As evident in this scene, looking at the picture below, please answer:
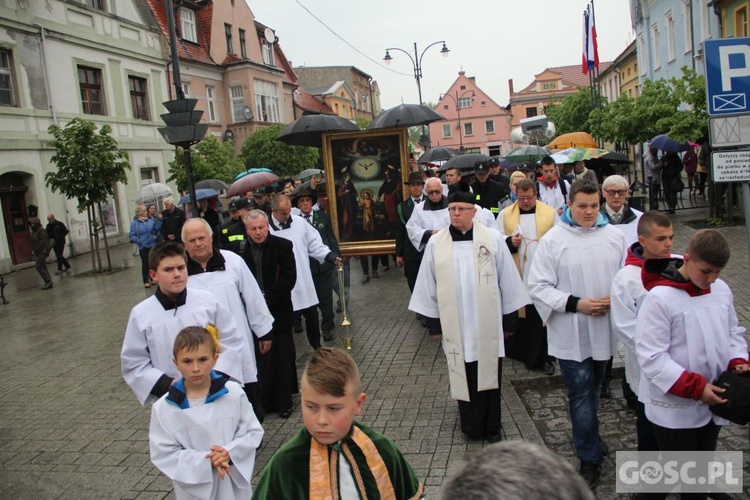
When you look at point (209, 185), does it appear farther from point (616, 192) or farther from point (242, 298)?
point (616, 192)

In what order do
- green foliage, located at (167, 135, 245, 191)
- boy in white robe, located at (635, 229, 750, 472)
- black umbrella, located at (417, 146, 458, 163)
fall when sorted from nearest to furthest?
1. boy in white robe, located at (635, 229, 750, 472)
2. black umbrella, located at (417, 146, 458, 163)
3. green foliage, located at (167, 135, 245, 191)

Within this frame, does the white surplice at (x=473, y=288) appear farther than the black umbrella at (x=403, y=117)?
No

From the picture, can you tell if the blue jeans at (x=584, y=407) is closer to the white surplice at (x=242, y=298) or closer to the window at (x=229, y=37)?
the white surplice at (x=242, y=298)

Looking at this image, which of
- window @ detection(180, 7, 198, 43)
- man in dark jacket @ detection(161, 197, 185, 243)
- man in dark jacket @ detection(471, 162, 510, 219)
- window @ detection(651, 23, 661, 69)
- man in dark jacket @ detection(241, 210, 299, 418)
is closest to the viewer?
man in dark jacket @ detection(241, 210, 299, 418)

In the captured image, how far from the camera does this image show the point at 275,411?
6352 millimetres

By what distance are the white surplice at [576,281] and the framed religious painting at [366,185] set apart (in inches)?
230

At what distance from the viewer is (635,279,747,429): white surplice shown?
3.41m

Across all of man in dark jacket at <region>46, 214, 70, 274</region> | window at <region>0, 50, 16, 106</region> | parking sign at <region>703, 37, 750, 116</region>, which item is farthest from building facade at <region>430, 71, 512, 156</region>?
parking sign at <region>703, 37, 750, 116</region>

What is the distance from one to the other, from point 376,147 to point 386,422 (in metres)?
5.60

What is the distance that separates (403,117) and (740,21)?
17635 mm

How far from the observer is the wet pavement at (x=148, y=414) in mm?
4969

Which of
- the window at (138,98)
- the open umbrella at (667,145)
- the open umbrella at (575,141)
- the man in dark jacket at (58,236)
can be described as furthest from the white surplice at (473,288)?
the window at (138,98)

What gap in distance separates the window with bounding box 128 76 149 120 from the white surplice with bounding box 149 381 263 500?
26.1m
